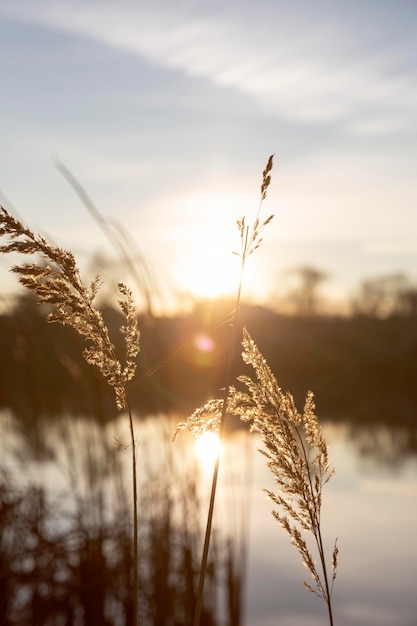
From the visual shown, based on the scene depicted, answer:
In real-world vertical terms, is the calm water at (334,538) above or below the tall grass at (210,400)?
below

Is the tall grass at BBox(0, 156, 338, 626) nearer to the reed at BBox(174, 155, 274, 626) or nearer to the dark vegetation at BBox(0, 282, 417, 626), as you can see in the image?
the reed at BBox(174, 155, 274, 626)

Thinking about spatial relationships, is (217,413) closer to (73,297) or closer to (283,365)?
(73,297)

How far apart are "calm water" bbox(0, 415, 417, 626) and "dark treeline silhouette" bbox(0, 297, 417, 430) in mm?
274

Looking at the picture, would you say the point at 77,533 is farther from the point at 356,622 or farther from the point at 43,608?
the point at 356,622

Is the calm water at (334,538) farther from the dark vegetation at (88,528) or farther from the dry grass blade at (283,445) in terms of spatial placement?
the dry grass blade at (283,445)

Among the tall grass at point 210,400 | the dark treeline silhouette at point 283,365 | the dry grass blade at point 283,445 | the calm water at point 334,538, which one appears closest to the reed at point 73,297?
the tall grass at point 210,400

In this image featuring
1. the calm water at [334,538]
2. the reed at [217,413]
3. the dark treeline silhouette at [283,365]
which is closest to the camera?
the reed at [217,413]

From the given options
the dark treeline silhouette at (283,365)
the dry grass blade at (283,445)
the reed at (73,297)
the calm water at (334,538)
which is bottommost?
the calm water at (334,538)

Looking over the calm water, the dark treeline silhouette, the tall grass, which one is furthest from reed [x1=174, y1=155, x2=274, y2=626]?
the calm water

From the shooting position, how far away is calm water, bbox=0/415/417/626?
4801 millimetres

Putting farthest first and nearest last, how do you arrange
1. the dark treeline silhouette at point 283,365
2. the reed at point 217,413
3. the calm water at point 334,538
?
1. the calm water at point 334,538
2. the dark treeline silhouette at point 283,365
3. the reed at point 217,413

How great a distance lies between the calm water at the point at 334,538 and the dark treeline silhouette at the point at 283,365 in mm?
274

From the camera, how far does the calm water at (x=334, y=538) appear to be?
480 centimetres

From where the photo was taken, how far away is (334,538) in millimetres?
10547
